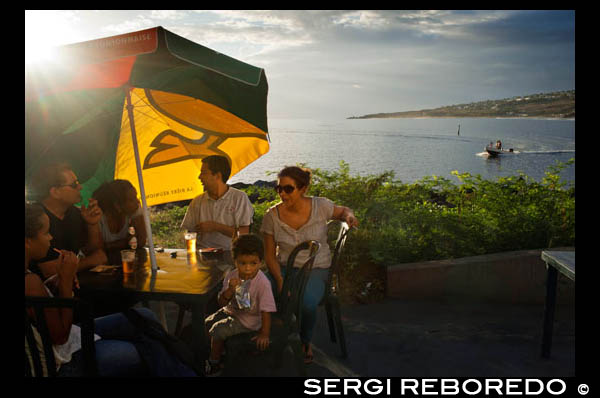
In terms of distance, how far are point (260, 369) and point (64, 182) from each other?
1.89 meters

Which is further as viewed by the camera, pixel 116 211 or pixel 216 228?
pixel 216 228

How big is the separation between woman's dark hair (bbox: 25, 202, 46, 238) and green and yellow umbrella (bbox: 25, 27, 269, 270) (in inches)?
22.0

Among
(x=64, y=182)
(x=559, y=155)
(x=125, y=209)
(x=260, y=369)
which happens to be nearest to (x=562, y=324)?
(x=260, y=369)

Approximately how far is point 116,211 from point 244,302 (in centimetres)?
141

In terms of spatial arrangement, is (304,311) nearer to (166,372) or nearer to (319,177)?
(166,372)

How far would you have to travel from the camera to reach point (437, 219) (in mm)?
5680

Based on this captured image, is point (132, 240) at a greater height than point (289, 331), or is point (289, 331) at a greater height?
point (132, 240)

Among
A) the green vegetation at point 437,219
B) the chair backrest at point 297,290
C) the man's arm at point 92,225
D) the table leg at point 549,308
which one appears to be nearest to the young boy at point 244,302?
the chair backrest at point 297,290

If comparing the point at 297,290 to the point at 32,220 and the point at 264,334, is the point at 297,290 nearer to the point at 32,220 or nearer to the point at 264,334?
the point at 264,334

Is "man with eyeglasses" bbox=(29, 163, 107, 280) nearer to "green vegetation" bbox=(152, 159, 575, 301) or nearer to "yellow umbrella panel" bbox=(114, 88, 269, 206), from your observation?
"yellow umbrella panel" bbox=(114, 88, 269, 206)

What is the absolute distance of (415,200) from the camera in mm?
6680

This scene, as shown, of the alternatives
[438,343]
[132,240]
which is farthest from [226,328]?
[438,343]

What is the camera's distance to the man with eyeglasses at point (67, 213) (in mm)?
3055

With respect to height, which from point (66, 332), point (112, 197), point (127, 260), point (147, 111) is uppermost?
point (147, 111)
